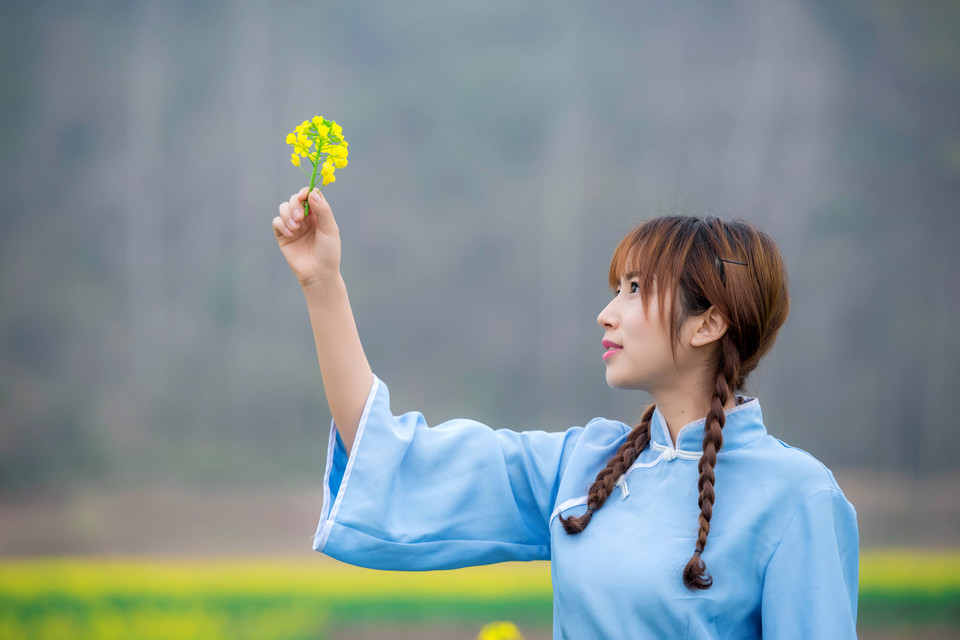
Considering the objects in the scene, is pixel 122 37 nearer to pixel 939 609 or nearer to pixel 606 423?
pixel 606 423

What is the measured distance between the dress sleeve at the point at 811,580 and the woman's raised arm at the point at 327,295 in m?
0.50

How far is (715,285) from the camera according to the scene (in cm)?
89

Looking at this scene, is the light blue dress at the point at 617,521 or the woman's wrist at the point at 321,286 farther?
the woman's wrist at the point at 321,286

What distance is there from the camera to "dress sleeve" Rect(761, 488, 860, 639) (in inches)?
31.0

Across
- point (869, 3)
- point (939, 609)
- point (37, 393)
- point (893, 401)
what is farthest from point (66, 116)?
point (939, 609)

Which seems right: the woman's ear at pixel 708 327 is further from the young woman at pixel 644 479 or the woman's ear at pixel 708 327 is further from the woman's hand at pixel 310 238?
the woman's hand at pixel 310 238

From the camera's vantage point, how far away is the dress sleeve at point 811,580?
0.79 m

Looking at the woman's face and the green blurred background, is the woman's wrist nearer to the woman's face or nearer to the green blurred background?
the woman's face

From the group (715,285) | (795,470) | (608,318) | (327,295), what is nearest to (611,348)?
(608,318)

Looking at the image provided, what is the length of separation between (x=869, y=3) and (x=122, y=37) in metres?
2.18

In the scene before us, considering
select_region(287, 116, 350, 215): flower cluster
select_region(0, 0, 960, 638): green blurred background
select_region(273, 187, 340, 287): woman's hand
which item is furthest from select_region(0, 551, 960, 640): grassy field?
select_region(287, 116, 350, 215): flower cluster

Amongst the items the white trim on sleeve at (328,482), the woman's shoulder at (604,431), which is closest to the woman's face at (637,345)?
the woman's shoulder at (604,431)

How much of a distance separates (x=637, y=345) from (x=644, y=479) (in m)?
0.16

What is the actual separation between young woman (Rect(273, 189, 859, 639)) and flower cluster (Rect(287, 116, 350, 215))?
0.19 ft
